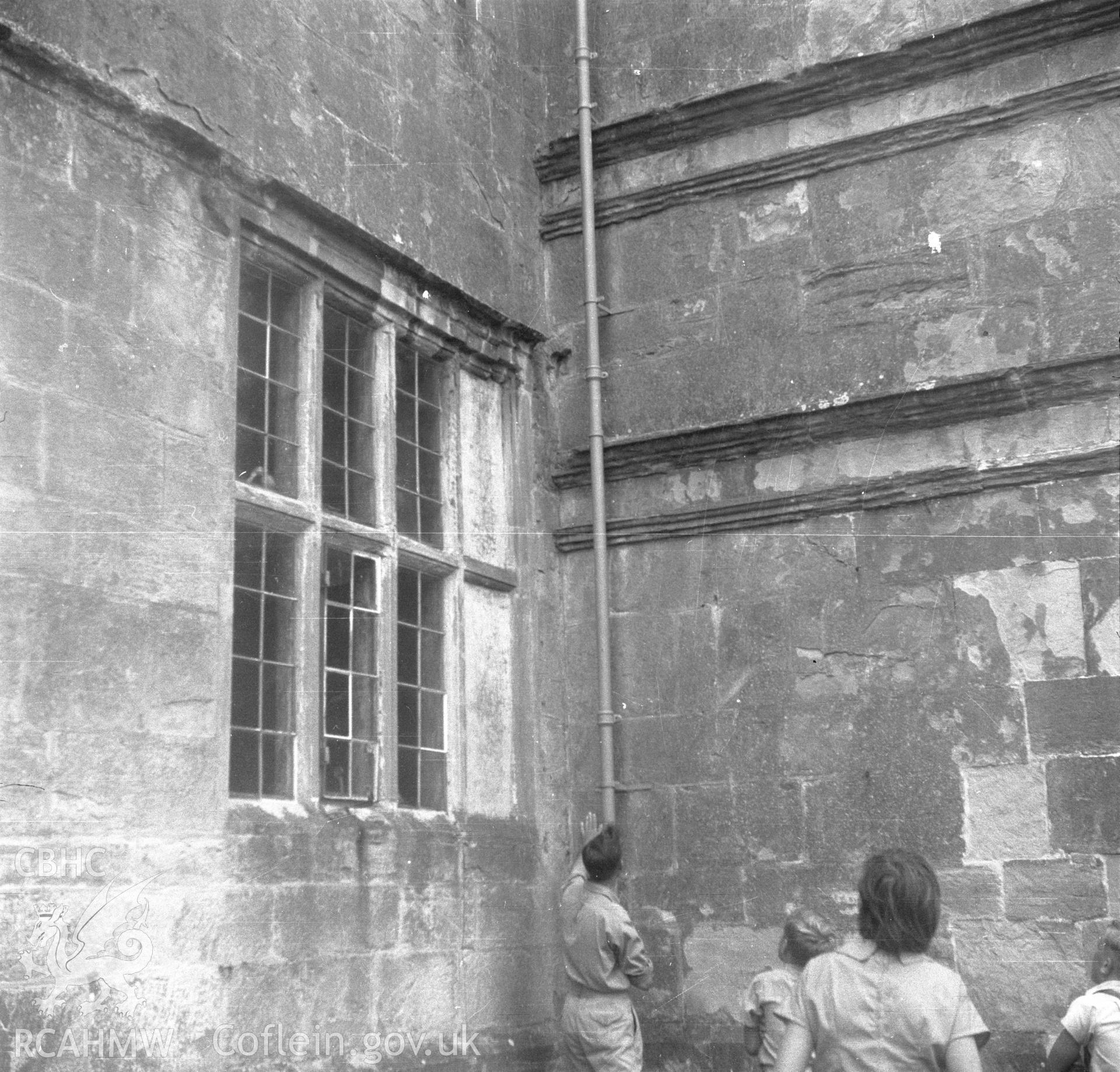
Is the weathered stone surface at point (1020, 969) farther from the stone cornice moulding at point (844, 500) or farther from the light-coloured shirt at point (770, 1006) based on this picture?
the stone cornice moulding at point (844, 500)

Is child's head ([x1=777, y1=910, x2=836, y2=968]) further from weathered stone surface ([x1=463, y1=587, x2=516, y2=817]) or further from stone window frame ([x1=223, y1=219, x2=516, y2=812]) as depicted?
weathered stone surface ([x1=463, y1=587, x2=516, y2=817])

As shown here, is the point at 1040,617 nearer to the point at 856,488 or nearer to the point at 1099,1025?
the point at 856,488

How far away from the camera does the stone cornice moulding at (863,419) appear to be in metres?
7.04

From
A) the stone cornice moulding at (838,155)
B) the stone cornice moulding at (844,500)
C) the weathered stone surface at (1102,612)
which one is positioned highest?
the stone cornice moulding at (838,155)

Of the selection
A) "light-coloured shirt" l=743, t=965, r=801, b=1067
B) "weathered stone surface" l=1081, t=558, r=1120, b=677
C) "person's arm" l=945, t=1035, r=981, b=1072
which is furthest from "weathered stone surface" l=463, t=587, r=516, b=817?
"person's arm" l=945, t=1035, r=981, b=1072

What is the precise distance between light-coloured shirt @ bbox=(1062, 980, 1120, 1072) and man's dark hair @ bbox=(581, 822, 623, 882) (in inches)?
89.1

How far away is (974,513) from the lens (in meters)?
7.18

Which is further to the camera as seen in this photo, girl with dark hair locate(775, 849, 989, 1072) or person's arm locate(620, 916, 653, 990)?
person's arm locate(620, 916, 653, 990)

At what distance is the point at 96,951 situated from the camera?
506 cm

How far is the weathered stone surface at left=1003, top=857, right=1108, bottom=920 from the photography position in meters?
6.61

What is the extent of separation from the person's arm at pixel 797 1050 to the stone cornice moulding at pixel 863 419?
434 cm

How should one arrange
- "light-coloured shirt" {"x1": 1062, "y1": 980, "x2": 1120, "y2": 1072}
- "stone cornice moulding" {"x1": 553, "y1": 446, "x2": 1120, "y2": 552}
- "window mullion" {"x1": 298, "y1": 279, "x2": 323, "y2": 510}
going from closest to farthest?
"light-coloured shirt" {"x1": 1062, "y1": 980, "x2": 1120, "y2": 1072}
"window mullion" {"x1": 298, "y1": 279, "x2": 323, "y2": 510}
"stone cornice moulding" {"x1": 553, "y1": 446, "x2": 1120, "y2": 552}

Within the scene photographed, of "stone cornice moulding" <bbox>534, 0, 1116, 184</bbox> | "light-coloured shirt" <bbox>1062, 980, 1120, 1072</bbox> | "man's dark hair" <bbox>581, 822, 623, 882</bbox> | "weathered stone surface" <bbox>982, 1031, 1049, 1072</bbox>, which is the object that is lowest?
"weathered stone surface" <bbox>982, 1031, 1049, 1072</bbox>

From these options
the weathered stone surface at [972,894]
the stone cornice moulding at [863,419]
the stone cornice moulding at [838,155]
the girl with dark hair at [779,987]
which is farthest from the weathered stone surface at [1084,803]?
the stone cornice moulding at [838,155]
